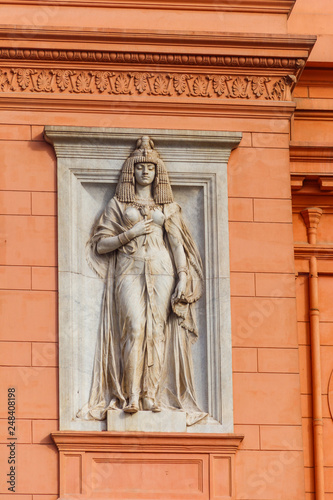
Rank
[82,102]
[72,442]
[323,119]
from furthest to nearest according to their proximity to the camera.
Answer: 1. [323,119]
2. [82,102]
3. [72,442]

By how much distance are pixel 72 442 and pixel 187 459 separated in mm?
1254

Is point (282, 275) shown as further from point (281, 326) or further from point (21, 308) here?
point (21, 308)

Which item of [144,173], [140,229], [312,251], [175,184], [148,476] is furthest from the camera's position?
[312,251]

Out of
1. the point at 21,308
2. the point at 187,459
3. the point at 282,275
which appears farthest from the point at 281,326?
the point at 21,308

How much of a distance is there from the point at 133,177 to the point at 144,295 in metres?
1.36

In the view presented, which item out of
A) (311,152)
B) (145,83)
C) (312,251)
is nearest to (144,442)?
(312,251)

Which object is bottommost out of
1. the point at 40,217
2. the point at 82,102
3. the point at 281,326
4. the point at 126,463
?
the point at 126,463

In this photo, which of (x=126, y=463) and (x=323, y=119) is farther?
(x=323, y=119)

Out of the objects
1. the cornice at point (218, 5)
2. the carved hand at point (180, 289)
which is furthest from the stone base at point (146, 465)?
the cornice at point (218, 5)

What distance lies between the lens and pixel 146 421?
1689 cm

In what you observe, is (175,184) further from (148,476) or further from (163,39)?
(148,476)

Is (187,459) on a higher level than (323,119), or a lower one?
lower

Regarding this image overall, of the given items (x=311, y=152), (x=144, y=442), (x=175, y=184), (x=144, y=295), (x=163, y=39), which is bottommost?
(x=144, y=442)

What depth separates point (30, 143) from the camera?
17.7 m
